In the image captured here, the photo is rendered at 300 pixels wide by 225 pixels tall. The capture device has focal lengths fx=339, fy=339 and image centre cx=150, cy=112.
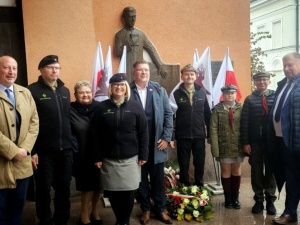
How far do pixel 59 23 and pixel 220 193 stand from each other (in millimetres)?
3525

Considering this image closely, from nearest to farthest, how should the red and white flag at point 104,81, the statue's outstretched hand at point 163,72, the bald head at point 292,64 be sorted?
the bald head at point 292,64
the red and white flag at point 104,81
the statue's outstretched hand at point 163,72

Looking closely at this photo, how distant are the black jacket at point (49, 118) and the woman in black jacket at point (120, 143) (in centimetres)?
35

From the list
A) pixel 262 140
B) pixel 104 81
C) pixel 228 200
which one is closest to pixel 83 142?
pixel 104 81

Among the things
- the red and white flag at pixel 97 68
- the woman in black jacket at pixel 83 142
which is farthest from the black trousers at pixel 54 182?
the red and white flag at pixel 97 68

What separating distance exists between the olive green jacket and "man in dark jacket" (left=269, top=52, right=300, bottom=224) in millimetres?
423

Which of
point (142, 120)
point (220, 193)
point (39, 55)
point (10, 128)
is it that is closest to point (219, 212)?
point (220, 193)

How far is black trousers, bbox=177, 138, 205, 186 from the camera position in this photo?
4.53 metres

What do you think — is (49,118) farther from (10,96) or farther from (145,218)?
(145,218)

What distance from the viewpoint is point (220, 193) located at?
16.9 ft

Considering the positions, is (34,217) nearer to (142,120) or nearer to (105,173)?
(105,173)

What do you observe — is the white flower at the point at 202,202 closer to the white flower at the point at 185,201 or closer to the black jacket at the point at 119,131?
the white flower at the point at 185,201

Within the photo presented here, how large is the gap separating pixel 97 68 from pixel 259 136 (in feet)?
8.00

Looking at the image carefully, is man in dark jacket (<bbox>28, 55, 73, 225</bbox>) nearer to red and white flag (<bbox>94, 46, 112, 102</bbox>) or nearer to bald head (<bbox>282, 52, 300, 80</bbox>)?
red and white flag (<bbox>94, 46, 112, 102</bbox>)

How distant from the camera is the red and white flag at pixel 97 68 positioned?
491 cm
